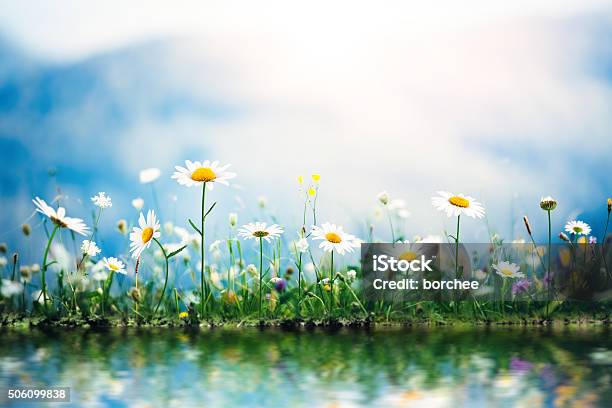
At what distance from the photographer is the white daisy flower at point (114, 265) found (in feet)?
15.4

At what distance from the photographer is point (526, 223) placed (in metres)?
4.83

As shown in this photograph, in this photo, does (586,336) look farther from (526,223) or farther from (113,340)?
(113,340)

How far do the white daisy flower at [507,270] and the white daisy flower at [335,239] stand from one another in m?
0.87

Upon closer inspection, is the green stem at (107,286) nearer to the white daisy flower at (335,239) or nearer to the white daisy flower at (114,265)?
the white daisy flower at (114,265)

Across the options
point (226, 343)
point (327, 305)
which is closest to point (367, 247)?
point (327, 305)

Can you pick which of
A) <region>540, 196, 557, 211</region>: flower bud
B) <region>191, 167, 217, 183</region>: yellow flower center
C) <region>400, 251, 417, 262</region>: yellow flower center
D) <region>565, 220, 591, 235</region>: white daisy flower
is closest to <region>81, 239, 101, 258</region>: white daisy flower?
<region>191, 167, 217, 183</region>: yellow flower center

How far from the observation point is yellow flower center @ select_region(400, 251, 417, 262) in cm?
485

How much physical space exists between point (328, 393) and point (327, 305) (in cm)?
177

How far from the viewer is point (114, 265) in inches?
185

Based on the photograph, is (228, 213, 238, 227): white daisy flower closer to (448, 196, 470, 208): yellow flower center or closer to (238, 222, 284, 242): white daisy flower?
(238, 222, 284, 242): white daisy flower

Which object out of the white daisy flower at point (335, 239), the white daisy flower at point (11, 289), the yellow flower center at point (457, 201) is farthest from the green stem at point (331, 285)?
the white daisy flower at point (11, 289)

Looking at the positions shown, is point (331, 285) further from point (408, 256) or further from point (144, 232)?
point (144, 232)

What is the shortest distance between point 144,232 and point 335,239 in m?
1.02

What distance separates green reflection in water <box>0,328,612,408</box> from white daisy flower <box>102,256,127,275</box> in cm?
39
